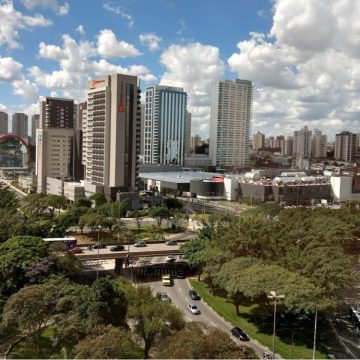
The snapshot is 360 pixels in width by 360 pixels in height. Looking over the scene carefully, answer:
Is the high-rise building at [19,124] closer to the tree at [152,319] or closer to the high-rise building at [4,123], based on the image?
the high-rise building at [4,123]

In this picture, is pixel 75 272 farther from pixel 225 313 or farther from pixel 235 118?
pixel 235 118

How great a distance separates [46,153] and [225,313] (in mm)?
62843

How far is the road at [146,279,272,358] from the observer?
25516 millimetres

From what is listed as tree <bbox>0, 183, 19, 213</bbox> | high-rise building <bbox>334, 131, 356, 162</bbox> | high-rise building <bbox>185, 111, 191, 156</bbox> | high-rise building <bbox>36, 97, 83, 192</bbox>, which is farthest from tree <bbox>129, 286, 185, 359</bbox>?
high-rise building <bbox>334, 131, 356, 162</bbox>

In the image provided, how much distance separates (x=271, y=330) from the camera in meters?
27.4

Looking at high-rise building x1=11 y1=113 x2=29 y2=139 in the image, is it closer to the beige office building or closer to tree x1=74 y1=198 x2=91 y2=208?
the beige office building

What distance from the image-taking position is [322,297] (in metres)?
26.1

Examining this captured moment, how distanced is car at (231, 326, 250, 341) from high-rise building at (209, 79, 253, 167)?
118 m

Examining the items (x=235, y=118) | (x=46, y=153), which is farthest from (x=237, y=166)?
(x=46, y=153)

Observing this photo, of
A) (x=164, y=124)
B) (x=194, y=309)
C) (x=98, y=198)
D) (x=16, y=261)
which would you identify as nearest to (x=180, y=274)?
(x=194, y=309)

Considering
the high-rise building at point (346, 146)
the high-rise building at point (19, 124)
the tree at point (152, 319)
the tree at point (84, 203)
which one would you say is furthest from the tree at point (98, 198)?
the high-rise building at point (346, 146)

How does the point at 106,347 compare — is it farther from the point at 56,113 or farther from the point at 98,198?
the point at 56,113

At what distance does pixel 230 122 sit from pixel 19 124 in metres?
Result: 96.3

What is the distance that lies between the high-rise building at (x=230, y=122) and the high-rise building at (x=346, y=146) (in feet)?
199
